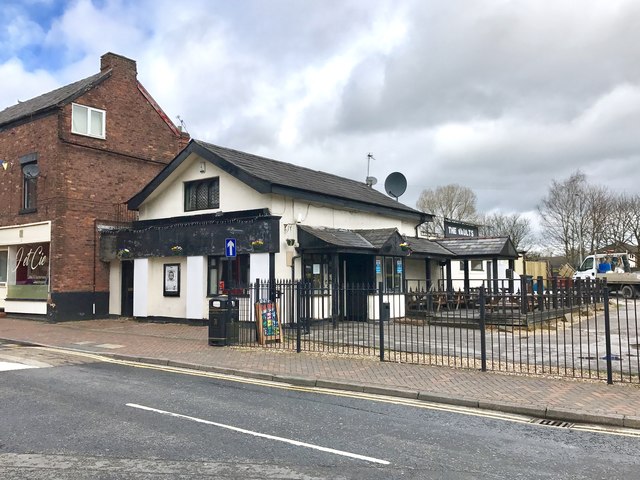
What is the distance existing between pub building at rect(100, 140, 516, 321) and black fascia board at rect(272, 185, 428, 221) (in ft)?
0.16

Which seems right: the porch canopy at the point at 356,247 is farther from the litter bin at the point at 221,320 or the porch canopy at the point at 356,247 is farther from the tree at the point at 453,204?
the tree at the point at 453,204

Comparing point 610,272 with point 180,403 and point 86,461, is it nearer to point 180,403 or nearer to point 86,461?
point 180,403

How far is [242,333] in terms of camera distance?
45.0 feet

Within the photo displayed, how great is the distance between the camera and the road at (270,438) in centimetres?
501

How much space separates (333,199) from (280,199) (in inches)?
101

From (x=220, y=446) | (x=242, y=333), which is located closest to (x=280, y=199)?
(x=242, y=333)

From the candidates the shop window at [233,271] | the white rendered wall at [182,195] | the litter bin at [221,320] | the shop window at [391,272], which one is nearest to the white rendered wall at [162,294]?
the shop window at [233,271]

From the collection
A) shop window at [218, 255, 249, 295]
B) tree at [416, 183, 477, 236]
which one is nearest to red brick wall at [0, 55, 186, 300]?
shop window at [218, 255, 249, 295]

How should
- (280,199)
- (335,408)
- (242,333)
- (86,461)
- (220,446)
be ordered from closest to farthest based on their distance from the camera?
(86,461)
(220,446)
(335,408)
(242,333)
(280,199)

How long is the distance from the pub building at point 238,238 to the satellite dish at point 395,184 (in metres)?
5.64

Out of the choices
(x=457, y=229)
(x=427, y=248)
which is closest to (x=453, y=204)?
(x=457, y=229)

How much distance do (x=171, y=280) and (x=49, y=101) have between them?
971 centimetres

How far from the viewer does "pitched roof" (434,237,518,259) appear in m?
Answer: 23.1

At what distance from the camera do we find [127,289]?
69.3ft
